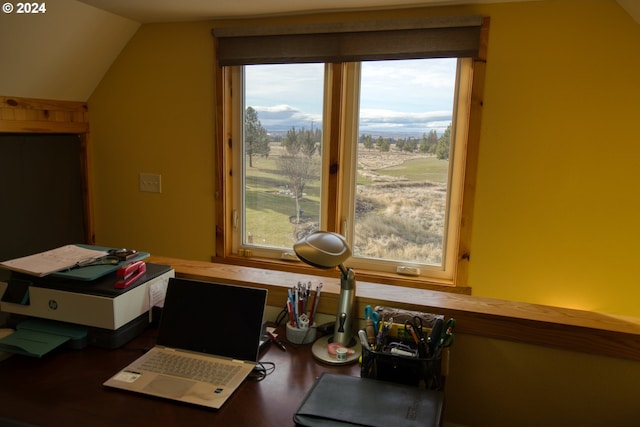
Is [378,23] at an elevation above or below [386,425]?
above

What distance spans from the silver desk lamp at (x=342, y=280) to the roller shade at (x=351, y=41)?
1.47 meters

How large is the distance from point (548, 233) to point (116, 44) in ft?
8.96

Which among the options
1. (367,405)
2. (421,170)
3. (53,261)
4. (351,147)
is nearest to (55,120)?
(53,261)

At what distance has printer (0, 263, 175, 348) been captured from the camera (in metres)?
1.25

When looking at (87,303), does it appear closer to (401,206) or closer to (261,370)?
(261,370)

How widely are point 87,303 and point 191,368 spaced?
0.37 metres

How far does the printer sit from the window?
148cm

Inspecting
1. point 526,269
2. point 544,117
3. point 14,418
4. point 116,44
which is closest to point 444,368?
point 14,418

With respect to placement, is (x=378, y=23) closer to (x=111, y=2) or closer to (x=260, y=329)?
(x=111, y=2)

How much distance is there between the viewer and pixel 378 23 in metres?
2.31

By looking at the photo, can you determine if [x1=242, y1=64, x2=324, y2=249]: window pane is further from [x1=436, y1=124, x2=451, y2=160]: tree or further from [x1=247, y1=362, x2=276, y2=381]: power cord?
[x1=247, y1=362, x2=276, y2=381]: power cord

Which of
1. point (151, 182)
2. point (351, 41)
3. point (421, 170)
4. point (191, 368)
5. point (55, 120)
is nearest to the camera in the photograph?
point (191, 368)

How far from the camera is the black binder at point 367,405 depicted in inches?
35.5

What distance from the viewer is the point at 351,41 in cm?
239
